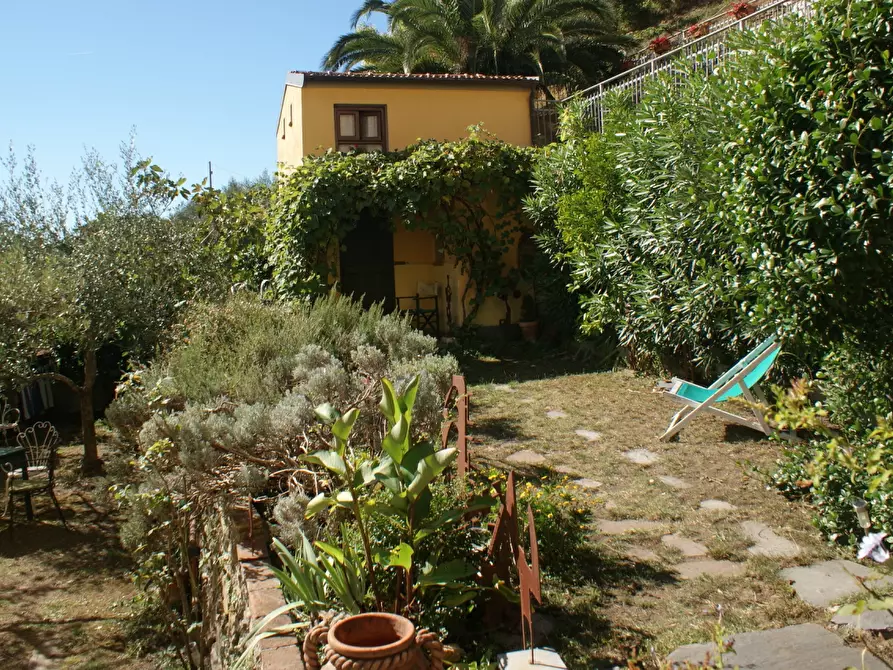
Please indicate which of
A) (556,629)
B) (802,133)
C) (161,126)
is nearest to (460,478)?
(556,629)

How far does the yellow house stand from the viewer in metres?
12.7

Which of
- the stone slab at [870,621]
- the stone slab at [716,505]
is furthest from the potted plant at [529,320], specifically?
the stone slab at [870,621]

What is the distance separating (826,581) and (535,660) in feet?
5.71

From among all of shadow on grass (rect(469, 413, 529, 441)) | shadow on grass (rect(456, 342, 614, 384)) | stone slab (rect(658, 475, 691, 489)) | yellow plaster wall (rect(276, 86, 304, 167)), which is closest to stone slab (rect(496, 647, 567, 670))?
stone slab (rect(658, 475, 691, 489))

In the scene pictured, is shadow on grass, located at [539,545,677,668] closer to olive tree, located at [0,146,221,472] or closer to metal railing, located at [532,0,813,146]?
metal railing, located at [532,0,813,146]

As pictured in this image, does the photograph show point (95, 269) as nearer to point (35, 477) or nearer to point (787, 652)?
point (35, 477)

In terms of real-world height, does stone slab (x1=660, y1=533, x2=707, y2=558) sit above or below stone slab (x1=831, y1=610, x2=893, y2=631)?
below

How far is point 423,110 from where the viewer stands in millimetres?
13180

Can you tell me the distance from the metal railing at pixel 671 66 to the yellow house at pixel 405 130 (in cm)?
39

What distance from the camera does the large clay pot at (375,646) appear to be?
240cm

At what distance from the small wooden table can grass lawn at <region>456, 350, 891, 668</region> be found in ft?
16.3

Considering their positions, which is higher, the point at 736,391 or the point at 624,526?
the point at 736,391

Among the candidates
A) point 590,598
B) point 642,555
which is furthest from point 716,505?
point 590,598

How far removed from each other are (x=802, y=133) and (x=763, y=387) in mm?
3314
